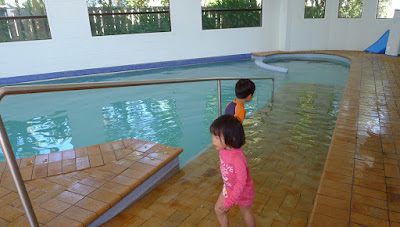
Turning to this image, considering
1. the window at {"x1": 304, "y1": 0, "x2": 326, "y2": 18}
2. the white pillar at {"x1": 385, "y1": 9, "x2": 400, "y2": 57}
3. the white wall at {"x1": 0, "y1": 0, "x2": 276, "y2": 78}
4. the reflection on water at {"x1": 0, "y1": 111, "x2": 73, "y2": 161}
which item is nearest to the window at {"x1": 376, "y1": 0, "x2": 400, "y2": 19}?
the white pillar at {"x1": 385, "y1": 9, "x2": 400, "y2": 57}

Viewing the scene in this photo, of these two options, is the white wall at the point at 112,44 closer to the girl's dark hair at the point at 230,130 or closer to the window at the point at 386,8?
the window at the point at 386,8

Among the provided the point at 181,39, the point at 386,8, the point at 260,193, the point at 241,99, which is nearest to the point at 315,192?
the point at 260,193

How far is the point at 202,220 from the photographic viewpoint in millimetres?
2035

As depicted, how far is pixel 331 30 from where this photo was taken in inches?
455

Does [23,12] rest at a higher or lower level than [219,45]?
higher

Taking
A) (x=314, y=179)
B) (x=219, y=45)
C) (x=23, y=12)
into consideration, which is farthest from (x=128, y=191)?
(x=219, y=45)

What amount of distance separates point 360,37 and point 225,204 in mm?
11720

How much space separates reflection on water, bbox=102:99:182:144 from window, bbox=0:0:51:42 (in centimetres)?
386

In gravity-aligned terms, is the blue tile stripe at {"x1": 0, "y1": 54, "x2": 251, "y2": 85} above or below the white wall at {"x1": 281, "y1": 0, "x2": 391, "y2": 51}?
below

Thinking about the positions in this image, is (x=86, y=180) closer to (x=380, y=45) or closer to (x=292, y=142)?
(x=292, y=142)

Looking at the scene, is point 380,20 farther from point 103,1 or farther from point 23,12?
point 23,12

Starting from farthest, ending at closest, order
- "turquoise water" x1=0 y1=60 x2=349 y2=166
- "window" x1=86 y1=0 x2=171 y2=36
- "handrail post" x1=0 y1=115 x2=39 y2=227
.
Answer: "window" x1=86 y1=0 x2=171 y2=36, "turquoise water" x1=0 y1=60 x2=349 y2=166, "handrail post" x1=0 y1=115 x2=39 y2=227

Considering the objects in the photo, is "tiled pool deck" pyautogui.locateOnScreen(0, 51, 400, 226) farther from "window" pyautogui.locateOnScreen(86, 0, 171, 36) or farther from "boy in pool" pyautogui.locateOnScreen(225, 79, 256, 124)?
"window" pyautogui.locateOnScreen(86, 0, 171, 36)

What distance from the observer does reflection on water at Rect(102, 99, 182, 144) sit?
428 centimetres
